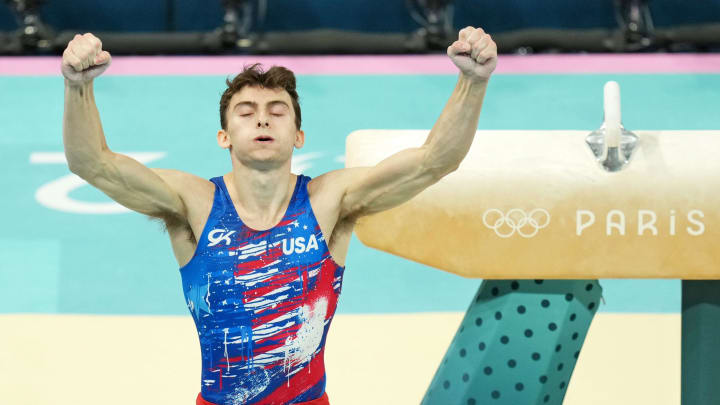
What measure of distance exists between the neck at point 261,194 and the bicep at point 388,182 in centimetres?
15

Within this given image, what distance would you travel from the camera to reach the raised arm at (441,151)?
6.52 feet

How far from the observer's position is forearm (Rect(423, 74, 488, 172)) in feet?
6.73

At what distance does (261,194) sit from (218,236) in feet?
0.45

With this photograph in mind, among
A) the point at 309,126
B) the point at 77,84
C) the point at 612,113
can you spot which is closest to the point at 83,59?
the point at 77,84

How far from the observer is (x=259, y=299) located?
2.23 m

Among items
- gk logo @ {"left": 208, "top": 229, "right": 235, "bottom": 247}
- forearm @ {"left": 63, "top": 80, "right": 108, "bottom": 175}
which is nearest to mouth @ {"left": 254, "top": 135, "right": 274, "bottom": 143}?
gk logo @ {"left": 208, "top": 229, "right": 235, "bottom": 247}

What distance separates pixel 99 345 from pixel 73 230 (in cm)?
108

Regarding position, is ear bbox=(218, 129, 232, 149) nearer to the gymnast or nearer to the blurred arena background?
the gymnast

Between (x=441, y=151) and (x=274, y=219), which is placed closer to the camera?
(x=441, y=151)

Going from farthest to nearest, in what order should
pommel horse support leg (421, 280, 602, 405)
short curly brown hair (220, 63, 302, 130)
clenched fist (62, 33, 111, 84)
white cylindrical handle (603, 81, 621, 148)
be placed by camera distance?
pommel horse support leg (421, 280, 602, 405) → white cylindrical handle (603, 81, 621, 148) → short curly brown hair (220, 63, 302, 130) → clenched fist (62, 33, 111, 84)

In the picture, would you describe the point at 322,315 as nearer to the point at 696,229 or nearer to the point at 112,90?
the point at 696,229

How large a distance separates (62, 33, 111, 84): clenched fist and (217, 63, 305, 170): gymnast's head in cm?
38

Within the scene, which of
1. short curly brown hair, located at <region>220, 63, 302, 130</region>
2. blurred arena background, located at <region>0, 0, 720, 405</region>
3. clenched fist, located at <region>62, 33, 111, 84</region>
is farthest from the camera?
blurred arena background, located at <region>0, 0, 720, 405</region>

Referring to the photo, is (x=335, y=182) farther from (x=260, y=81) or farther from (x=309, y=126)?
(x=309, y=126)
